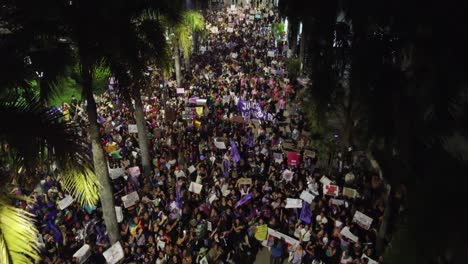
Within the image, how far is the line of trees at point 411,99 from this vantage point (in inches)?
190

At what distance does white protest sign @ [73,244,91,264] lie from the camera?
1148 cm

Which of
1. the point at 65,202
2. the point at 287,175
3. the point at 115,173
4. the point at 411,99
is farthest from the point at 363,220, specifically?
the point at 65,202

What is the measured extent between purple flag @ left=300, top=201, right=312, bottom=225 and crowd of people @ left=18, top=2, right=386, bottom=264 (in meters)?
0.04

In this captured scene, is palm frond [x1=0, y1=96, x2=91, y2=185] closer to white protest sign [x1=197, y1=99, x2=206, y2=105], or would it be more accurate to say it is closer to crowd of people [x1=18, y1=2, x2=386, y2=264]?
crowd of people [x1=18, y1=2, x2=386, y2=264]

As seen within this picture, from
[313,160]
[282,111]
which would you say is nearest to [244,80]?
[282,111]

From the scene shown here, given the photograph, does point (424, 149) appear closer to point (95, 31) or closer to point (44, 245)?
point (95, 31)

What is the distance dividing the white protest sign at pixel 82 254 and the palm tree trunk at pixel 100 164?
820 millimetres

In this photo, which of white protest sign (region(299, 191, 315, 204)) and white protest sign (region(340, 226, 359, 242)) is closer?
white protest sign (region(340, 226, 359, 242))

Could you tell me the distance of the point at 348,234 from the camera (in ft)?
37.9

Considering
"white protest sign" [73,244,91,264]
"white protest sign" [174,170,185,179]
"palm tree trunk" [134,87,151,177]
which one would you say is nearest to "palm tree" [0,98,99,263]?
"white protest sign" [73,244,91,264]

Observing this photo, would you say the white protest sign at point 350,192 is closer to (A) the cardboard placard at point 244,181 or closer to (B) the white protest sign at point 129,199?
(A) the cardboard placard at point 244,181

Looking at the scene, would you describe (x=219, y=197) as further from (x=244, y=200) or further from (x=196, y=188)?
(x=244, y=200)

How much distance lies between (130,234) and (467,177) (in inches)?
425

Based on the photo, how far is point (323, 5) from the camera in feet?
→ 45.5
